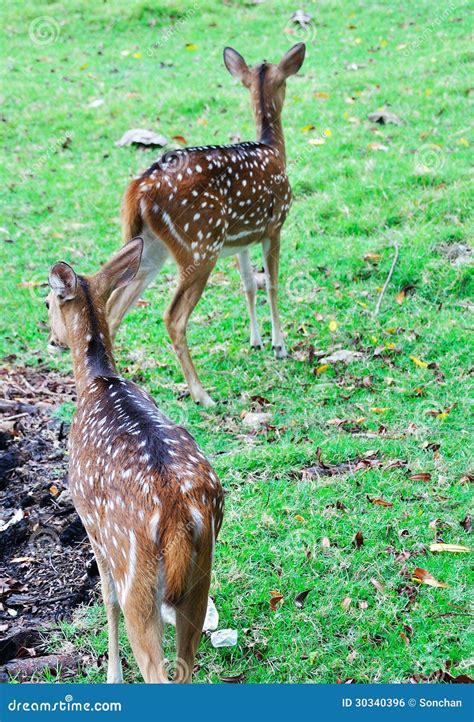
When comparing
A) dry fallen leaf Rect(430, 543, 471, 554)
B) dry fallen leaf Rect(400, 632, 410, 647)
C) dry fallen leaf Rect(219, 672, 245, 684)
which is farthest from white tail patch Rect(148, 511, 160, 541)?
dry fallen leaf Rect(430, 543, 471, 554)

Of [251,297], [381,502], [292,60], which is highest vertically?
[292,60]

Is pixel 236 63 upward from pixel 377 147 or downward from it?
upward

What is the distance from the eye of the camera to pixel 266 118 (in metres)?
7.09

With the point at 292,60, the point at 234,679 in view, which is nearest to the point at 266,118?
the point at 292,60

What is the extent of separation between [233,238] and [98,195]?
3554 mm

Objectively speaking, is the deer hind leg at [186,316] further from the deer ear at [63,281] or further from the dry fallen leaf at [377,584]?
the dry fallen leaf at [377,584]

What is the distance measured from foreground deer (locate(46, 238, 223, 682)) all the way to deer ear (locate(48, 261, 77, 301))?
0.60 meters

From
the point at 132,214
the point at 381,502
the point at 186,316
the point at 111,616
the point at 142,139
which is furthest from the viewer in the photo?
the point at 142,139

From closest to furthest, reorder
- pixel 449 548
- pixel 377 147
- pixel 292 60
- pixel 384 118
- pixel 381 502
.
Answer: pixel 449 548 → pixel 381 502 → pixel 292 60 → pixel 377 147 → pixel 384 118

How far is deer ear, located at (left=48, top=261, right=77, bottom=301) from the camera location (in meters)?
4.13

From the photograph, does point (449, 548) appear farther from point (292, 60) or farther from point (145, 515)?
point (292, 60)

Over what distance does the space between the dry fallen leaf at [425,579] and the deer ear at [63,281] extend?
6.94ft

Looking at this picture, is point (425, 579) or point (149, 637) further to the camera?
point (425, 579)

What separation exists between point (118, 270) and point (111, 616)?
1.67m
